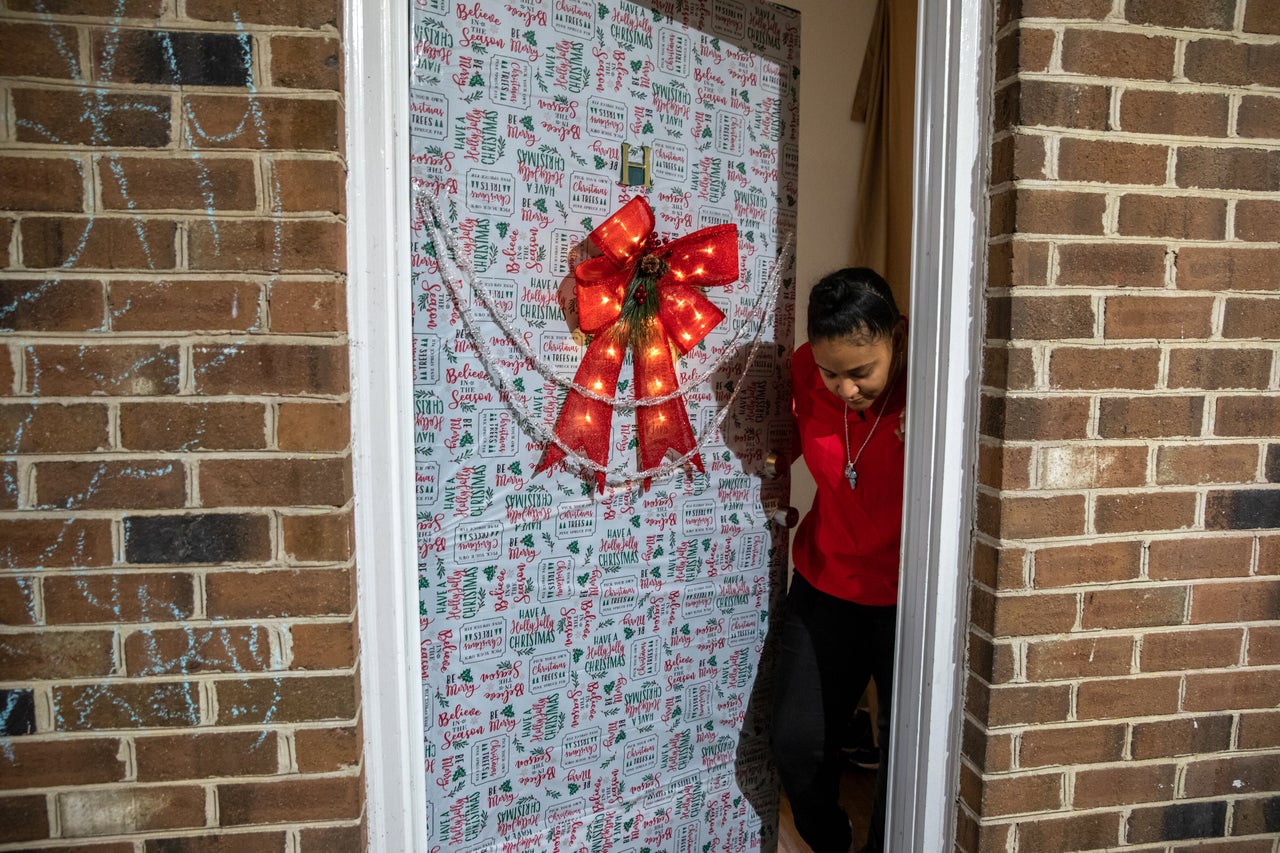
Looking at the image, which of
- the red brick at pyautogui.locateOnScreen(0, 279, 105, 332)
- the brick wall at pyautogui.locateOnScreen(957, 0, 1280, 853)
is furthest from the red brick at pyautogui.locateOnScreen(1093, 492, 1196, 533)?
the red brick at pyautogui.locateOnScreen(0, 279, 105, 332)

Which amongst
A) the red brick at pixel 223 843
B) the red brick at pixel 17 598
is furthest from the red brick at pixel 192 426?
the red brick at pixel 223 843

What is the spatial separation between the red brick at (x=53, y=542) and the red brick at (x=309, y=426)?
0.26 meters

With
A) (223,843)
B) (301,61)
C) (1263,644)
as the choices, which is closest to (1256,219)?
(1263,644)

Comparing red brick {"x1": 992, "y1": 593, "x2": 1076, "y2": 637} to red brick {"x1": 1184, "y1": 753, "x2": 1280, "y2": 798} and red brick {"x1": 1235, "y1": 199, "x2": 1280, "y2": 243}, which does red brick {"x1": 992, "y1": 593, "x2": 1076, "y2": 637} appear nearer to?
red brick {"x1": 1184, "y1": 753, "x2": 1280, "y2": 798}

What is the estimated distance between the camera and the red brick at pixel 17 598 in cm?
106

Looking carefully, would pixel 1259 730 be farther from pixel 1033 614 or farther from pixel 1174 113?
pixel 1174 113

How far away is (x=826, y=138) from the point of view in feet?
9.68

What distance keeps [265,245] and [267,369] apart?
17 centimetres

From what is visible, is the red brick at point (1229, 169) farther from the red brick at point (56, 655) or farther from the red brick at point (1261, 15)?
the red brick at point (56, 655)

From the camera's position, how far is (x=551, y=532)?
1.65m

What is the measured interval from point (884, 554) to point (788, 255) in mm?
757

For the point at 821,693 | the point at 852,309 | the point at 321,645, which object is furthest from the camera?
the point at 821,693

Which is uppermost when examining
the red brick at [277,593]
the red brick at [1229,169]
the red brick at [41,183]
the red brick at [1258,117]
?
the red brick at [1258,117]

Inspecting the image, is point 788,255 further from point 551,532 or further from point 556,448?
point 551,532
